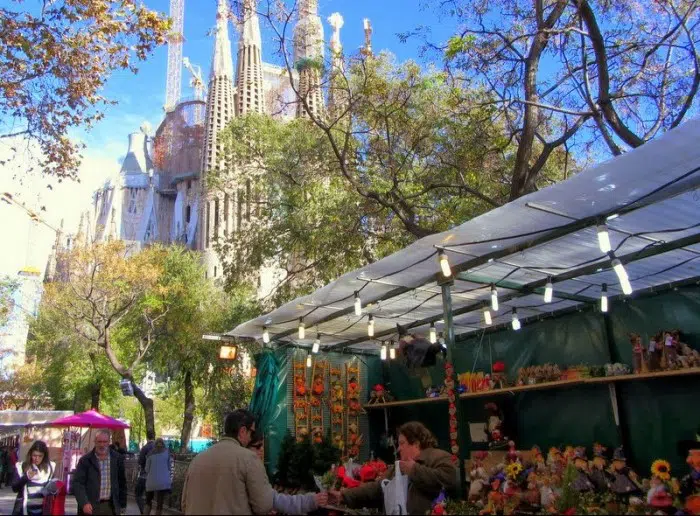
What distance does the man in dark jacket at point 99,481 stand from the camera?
5988 millimetres

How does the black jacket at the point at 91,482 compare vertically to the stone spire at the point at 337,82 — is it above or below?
below

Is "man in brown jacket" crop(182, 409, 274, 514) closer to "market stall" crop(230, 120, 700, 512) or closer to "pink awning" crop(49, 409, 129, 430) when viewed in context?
"market stall" crop(230, 120, 700, 512)

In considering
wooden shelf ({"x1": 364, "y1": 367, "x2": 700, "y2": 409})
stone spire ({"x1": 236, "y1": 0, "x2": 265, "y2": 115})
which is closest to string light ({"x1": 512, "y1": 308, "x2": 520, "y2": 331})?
wooden shelf ({"x1": 364, "y1": 367, "x2": 700, "y2": 409})

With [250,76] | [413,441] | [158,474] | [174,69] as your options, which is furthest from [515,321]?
[174,69]

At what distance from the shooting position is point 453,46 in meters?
11.2

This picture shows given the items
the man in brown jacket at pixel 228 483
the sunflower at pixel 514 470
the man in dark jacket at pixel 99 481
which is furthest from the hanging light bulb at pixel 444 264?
the man in dark jacket at pixel 99 481

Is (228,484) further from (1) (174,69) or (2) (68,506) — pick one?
(1) (174,69)

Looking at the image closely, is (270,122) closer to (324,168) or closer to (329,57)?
(324,168)

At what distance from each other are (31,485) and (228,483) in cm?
404

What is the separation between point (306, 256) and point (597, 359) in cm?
985

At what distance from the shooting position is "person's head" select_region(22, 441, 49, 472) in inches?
249

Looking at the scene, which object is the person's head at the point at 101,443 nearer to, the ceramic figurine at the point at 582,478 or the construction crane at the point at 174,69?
the ceramic figurine at the point at 582,478

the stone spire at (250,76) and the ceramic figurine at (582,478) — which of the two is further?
the stone spire at (250,76)

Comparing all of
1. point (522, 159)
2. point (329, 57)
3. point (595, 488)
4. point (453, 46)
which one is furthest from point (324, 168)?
point (595, 488)
